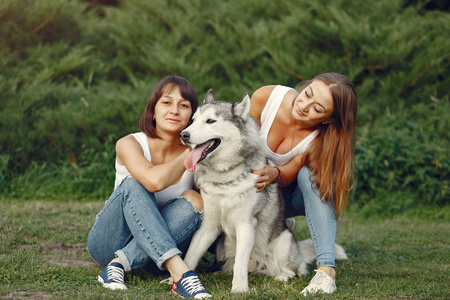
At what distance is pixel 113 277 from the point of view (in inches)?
112

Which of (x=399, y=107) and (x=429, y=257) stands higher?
(x=399, y=107)

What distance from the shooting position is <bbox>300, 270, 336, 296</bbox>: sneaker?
9.46 feet

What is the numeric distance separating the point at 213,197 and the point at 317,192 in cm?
73

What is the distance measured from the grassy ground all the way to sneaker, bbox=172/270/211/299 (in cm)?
7

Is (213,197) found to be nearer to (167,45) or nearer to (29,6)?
(167,45)

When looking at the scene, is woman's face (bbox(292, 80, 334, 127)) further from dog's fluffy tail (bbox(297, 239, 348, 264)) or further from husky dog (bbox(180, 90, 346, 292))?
dog's fluffy tail (bbox(297, 239, 348, 264))

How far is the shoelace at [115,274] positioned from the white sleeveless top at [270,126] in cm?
135

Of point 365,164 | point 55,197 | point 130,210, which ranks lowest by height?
point 55,197

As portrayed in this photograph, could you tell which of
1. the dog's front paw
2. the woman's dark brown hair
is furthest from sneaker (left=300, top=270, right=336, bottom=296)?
the woman's dark brown hair

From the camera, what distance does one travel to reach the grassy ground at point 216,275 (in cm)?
279

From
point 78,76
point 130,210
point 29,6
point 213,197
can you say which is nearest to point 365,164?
point 213,197

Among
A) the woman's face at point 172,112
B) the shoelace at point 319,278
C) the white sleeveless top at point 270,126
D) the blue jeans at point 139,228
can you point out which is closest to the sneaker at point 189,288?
the blue jeans at point 139,228

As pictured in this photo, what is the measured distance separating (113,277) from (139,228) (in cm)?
34

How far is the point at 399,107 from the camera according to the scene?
21.8ft
